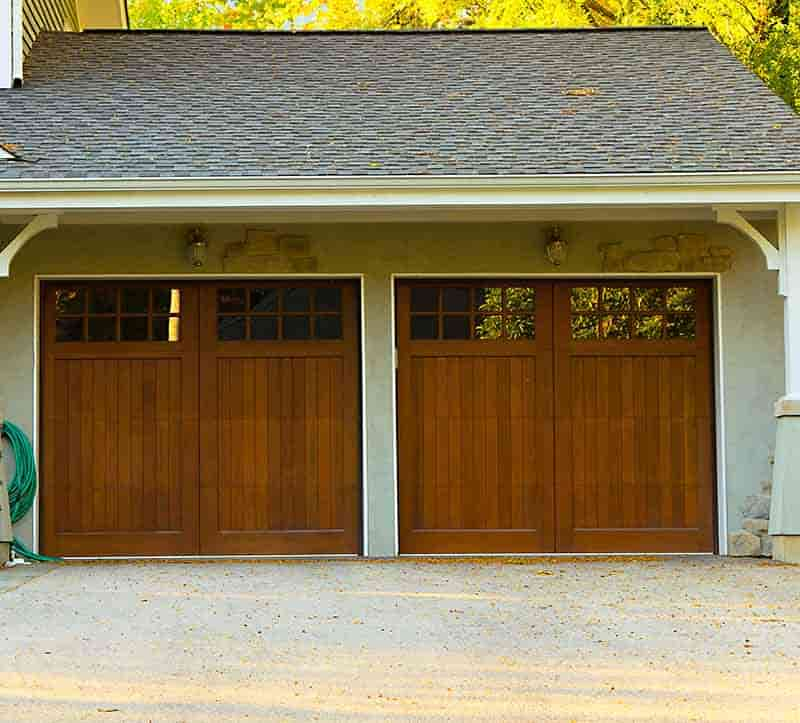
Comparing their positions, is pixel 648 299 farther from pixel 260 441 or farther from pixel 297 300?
pixel 260 441

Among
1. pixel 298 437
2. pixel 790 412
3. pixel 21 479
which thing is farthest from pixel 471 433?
pixel 21 479

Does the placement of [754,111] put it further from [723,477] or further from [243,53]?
[243,53]

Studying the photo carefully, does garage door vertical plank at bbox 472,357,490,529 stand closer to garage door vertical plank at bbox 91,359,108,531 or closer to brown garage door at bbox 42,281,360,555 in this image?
brown garage door at bbox 42,281,360,555

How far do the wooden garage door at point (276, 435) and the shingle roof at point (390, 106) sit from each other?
1340 mm

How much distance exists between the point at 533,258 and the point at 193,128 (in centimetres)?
268

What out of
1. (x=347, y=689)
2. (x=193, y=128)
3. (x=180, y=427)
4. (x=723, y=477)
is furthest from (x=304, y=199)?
(x=347, y=689)

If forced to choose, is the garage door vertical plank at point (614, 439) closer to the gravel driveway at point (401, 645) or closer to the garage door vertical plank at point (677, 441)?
the garage door vertical plank at point (677, 441)

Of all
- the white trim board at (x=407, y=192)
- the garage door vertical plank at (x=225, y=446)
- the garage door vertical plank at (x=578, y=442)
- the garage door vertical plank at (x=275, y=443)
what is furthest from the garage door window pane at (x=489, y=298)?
the garage door vertical plank at (x=225, y=446)

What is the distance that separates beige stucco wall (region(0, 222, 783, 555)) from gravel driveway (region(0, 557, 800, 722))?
1.67m

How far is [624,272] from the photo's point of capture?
448 inches

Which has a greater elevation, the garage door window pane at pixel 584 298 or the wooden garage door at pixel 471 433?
the garage door window pane at pixel 584 298

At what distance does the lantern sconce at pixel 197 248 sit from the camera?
11.1m

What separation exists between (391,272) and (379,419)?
109 centimetres

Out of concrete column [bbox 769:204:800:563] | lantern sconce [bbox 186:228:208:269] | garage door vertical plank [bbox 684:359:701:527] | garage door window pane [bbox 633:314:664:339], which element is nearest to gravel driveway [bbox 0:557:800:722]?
concrete column [bbox 769:204:800:563]
